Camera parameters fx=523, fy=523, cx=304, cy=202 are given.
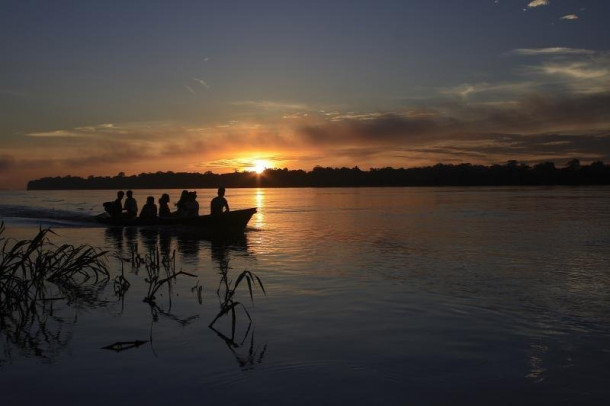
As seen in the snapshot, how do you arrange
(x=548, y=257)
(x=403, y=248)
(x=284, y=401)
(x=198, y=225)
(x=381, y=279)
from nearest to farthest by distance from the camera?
(x=284, y=401) → (x=381, y=279) → (x=548, y=257) → (x=403, y=248) → (x=198, y=225)

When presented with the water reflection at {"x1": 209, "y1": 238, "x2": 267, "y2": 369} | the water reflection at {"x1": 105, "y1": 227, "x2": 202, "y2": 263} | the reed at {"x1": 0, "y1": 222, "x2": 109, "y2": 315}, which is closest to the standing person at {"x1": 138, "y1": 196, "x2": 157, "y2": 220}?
the water reflection at {"x1": 105, "y1": 227, "x2": 202, "y2": 263}

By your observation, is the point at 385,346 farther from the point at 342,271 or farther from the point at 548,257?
the point at 548,257

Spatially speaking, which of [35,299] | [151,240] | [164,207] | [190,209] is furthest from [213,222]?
[35,299]

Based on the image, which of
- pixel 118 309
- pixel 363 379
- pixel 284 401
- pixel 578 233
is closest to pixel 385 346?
pixel 363 379

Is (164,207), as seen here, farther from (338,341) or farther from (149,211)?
(338,341)

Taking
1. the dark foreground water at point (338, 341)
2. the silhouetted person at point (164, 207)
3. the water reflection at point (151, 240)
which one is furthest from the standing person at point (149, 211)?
the dark foreground water at point (338, 341)

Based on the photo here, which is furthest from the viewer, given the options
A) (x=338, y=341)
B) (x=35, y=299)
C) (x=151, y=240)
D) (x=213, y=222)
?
(x=213, y=222)

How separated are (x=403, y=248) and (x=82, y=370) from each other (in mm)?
17645

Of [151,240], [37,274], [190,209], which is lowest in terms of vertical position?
[151,240]

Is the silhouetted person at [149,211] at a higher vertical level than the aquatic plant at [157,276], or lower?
higher

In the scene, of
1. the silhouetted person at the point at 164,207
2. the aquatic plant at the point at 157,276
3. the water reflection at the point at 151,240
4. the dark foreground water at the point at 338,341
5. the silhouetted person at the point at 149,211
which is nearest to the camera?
the dark foreground water at the point at 338,341

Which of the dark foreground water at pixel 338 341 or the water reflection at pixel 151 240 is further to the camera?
A: the water reflection at pixel 151 240

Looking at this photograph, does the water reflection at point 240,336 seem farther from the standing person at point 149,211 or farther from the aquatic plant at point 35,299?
the standing person at point 149,211

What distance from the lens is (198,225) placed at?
28.9 meters
